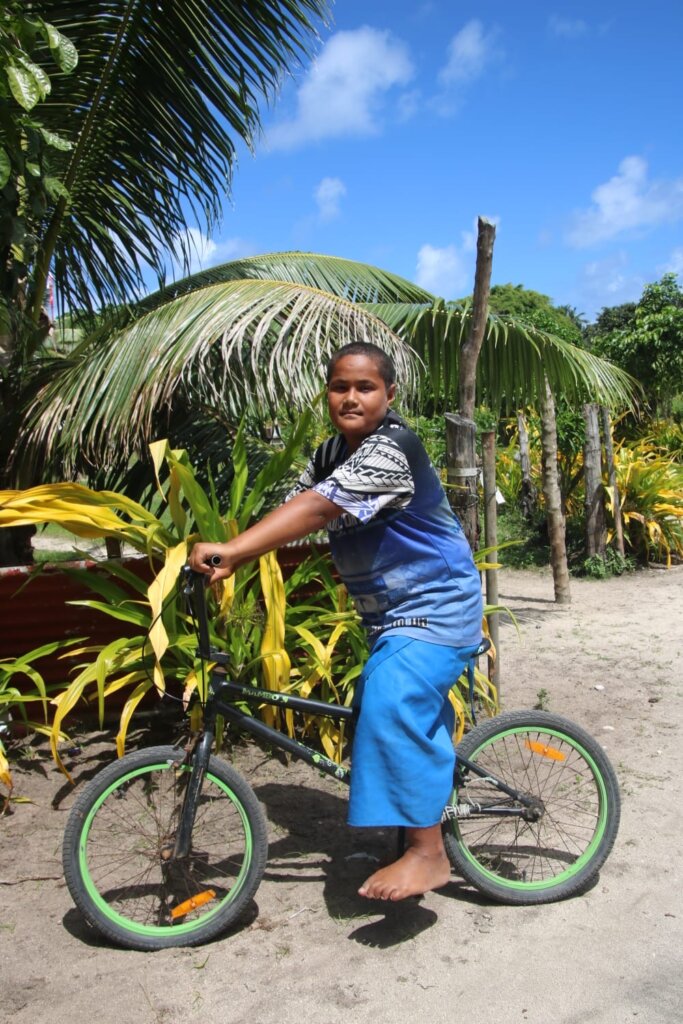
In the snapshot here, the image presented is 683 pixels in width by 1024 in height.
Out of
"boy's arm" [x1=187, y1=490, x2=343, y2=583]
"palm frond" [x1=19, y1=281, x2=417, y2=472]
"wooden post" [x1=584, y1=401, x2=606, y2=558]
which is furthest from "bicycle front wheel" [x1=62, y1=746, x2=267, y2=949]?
"wooden post" [x1=584, y1=401, x2=606, y2=558]

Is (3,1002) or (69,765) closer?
(3,1002)

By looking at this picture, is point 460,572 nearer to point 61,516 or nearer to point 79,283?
point 61,516

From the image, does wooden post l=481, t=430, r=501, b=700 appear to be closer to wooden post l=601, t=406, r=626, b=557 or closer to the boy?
the boy

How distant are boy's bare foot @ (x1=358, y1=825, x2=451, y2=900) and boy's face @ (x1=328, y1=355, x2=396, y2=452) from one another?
4.29 feet

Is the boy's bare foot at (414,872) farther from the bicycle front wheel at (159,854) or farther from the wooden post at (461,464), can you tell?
the wooden post at (461,464)

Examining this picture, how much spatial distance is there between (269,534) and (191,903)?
1.23 metres

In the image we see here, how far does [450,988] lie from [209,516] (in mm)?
2151

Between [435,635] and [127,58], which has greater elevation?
[127,58]

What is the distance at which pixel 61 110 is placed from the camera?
16.8 ft

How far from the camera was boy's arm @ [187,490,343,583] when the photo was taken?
246 centimetres

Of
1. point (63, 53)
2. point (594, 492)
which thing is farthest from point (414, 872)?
point (594, 492)

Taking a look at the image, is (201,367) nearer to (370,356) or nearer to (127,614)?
(127,614)

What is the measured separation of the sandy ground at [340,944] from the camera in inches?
98.0

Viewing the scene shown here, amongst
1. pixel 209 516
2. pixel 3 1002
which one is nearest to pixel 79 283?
pixel 209 516
